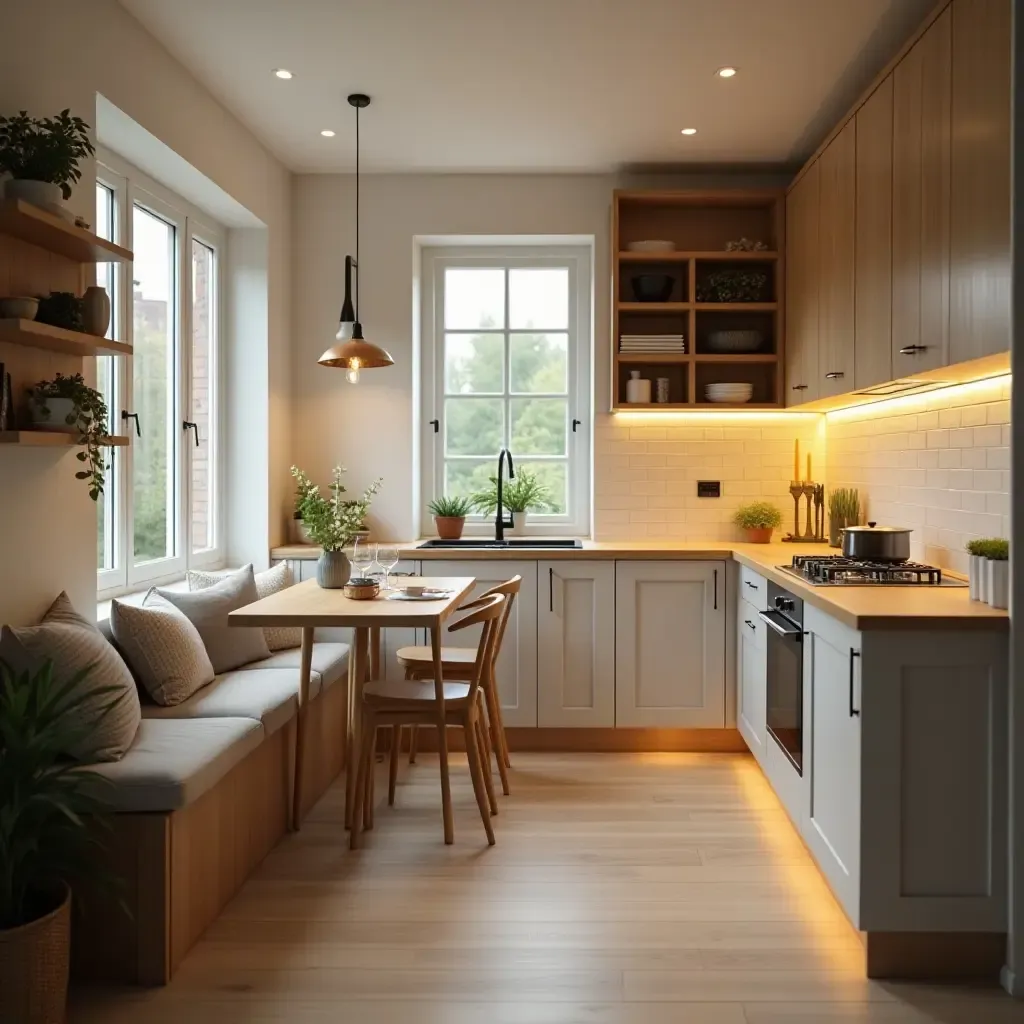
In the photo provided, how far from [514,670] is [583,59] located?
8.46ft

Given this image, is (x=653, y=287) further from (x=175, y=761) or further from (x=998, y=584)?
(x=175, y=761)

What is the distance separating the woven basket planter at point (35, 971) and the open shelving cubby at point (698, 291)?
3403 millimetres

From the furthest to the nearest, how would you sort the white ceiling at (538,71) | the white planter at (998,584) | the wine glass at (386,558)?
1. the wine glass at (386,558)
2. the white ceiling at (538,71)
3. the white planter at (998,584)

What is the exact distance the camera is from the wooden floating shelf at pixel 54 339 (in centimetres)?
244

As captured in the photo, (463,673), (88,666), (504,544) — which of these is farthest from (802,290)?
(88,666)

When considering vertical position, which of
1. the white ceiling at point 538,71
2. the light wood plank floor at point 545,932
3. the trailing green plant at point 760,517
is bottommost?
the light wood plank floor at point 545,932

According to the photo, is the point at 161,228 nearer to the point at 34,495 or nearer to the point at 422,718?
the point at 34,495

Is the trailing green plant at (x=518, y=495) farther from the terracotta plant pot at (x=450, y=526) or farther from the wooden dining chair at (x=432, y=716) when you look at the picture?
the wooden dining chair at (x=432, y=716)

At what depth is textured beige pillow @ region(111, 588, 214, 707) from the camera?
10.3ft

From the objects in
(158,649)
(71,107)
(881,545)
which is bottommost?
(158,649)

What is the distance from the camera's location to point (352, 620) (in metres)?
3.06

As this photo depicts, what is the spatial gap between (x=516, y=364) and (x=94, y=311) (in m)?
2.67

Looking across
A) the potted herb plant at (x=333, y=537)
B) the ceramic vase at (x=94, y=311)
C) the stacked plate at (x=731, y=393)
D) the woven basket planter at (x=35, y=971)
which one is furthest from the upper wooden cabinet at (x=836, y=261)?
the woven basket planter at (x=35, y=971)

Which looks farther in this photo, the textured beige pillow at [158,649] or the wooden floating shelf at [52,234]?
the textured beige pillow at [158,649]
